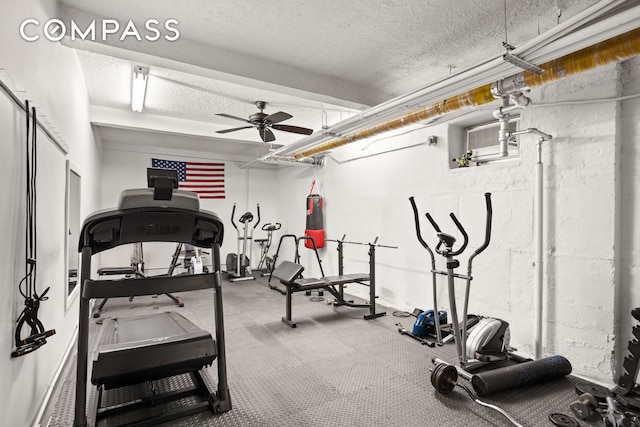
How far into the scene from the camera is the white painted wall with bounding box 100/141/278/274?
7051 millimetres

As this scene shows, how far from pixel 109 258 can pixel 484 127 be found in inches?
294

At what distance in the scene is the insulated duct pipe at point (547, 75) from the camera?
76.7 inches

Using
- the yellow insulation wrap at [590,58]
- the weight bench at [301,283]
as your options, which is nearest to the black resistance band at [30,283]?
the weight bench at [301,283]

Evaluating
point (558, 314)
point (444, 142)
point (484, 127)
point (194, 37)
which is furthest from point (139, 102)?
point (558, 314)

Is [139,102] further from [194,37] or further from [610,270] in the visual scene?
[610,270]

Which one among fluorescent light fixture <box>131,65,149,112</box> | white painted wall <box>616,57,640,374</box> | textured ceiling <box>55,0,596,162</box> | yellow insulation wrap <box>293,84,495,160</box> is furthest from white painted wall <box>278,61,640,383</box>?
fluorescent light fixture <box>131,65,149,112</box>

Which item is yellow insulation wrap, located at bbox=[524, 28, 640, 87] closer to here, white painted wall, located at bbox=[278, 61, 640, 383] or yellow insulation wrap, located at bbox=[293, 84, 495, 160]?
yellow insulation wrap, located at bbox=[293, 84, 495, 160]

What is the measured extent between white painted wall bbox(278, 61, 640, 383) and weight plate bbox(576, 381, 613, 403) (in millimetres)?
270

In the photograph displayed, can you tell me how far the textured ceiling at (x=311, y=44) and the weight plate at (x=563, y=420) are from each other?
2944mm

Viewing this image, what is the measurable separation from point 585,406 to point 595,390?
1.31ft

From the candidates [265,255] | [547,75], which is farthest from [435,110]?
[265,255]

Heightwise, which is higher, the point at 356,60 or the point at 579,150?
the point at 356,60

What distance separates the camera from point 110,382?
208 centimetres

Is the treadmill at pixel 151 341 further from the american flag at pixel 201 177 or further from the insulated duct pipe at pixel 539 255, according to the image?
the american flag at pixel 201 177
